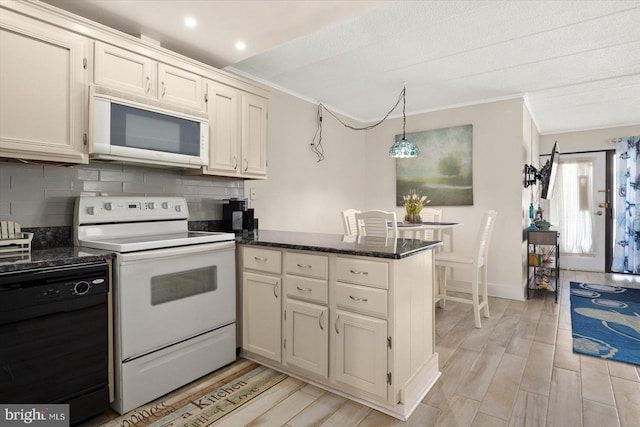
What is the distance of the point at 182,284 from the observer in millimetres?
2141

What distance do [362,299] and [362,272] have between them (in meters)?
0.15

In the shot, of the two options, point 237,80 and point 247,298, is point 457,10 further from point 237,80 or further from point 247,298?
point 247,298

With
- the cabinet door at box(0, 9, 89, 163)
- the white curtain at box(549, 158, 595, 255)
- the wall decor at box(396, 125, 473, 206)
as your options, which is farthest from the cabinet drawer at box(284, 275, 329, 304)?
the white curtain at box(549, 158, 595, 255)

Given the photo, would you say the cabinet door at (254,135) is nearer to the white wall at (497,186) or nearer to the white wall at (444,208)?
the white wall at (444,208)

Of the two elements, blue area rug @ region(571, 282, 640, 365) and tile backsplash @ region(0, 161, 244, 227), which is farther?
blue area rug @ region(571, 282, 640, 365)

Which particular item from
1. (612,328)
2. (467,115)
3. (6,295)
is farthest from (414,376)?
(467,115)

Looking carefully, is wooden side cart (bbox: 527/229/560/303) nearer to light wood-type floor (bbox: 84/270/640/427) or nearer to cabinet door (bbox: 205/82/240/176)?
light wood-type floor (bbox: 84/270/640/427)

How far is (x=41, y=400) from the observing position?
→ 1.60m

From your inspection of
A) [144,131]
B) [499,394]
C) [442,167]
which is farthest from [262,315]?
[442,167]

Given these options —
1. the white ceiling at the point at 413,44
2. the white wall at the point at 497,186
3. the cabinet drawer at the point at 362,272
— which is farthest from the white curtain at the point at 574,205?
the cabinet drawer at the point at 362,272

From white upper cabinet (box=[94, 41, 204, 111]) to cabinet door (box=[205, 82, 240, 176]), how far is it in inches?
4.6

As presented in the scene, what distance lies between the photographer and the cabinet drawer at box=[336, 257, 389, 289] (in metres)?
1.84

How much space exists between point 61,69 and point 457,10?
2.49 metres

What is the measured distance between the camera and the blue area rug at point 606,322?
2.67 metres
